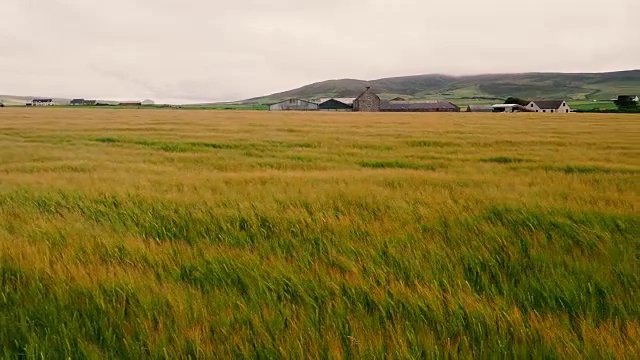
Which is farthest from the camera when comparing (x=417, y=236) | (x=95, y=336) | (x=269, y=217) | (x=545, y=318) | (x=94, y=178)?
(x=94, y=178)

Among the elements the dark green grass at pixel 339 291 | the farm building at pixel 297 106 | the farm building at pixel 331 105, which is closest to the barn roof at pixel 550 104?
the farm building at pixel 331 105

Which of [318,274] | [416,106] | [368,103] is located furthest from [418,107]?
[318,274]

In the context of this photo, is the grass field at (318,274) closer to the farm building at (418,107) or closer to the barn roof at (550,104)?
the farm building at (418,107)

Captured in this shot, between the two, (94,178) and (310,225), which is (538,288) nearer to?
(310,225)

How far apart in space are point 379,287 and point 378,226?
1.43 metres

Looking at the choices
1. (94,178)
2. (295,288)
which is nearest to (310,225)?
(295,288)

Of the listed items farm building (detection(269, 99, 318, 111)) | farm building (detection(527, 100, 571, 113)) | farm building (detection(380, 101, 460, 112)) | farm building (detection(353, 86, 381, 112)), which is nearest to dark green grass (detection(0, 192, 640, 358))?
farm building (detection(353, 86, 381, 112))

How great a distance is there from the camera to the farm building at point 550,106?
113900 mm

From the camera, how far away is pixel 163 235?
4.23 meters

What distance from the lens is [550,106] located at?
117688mm

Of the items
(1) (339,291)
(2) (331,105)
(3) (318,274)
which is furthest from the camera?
(2) (331,105)

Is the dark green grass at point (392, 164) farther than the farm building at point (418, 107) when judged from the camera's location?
No

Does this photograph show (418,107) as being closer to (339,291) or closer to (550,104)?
(550,104)

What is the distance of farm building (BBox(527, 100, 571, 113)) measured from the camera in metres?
114
